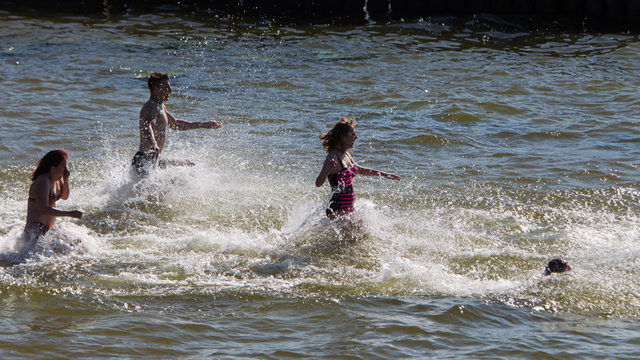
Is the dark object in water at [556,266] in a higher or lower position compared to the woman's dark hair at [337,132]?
lower

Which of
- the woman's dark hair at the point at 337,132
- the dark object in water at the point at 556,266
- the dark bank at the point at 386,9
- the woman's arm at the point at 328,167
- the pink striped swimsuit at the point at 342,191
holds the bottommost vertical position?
the dark object in water at the point at 556,266

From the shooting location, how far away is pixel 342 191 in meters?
7.80

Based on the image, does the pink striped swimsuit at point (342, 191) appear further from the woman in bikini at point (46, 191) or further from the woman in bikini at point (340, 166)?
the woman in bikini at point (46, 191)

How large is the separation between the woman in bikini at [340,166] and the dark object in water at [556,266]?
7.44ft

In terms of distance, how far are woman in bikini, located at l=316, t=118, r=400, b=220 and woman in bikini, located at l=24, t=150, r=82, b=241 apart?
2.86m

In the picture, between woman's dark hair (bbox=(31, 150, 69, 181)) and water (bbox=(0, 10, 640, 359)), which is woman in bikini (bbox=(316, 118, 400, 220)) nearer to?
water (bbox=(0, 10, 640, 359))

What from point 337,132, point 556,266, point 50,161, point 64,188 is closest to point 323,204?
point 337,132

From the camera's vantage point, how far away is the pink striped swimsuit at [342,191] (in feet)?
25.4

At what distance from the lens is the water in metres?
5.93

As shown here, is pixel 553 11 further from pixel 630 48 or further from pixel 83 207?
pixel 83 207

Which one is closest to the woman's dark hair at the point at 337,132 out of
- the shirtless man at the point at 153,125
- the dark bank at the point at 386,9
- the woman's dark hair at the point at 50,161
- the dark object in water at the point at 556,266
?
the shirtless man at the point at 153,125

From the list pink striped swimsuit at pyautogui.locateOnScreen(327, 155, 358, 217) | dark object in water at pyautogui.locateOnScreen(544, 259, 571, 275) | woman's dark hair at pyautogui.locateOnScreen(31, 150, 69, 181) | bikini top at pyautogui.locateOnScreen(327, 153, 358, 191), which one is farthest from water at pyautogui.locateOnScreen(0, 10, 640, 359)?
woman's dark hair at pyautogui.locateOnScreen(31, 150, 69, 181)

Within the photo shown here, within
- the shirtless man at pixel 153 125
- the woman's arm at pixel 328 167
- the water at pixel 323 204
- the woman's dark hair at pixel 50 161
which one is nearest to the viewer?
the water at pixel 323 204

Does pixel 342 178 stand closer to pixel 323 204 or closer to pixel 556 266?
pixel 323 204
